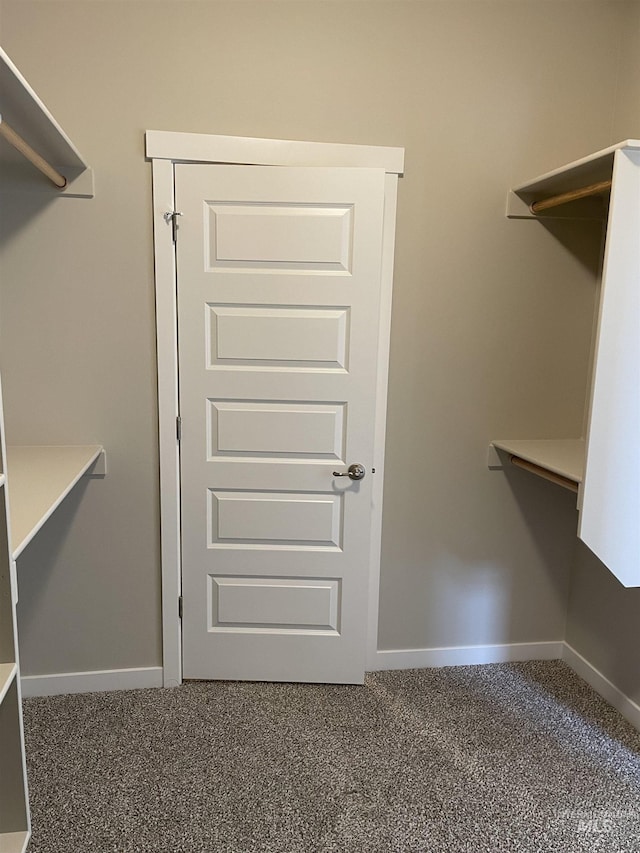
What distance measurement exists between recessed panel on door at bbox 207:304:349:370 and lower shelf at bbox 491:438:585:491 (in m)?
0.80

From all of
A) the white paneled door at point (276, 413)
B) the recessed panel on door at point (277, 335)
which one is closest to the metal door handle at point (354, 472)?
the white paneled door at point (276, 413)

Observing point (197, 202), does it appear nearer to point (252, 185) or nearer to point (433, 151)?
point (252, 185)

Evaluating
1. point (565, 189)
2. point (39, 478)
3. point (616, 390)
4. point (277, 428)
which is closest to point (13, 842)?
point (39, 478)

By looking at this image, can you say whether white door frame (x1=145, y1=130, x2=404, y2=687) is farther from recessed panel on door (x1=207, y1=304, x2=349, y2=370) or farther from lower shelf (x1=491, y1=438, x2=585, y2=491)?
lower shelf (x1=491, y1=438, x2=585, y2=491)

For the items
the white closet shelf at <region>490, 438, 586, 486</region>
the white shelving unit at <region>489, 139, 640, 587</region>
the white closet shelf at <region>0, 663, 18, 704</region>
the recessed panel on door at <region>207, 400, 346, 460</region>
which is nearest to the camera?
the white closet shelf at <region>0, 663, 18, 704</region>

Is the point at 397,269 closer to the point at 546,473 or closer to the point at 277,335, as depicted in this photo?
the point at 277,335

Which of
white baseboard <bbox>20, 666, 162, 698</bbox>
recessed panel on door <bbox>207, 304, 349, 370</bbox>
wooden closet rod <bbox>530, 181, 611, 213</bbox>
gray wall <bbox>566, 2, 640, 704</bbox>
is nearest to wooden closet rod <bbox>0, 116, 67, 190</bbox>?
recessed panel on door <bbox>207, 304, 349, 370</bbox>

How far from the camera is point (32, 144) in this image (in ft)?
6.20

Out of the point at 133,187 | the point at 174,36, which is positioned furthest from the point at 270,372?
the point at 174,36

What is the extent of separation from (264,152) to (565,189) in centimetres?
119

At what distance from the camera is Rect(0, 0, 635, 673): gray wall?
2.11 m

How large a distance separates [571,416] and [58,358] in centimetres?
211

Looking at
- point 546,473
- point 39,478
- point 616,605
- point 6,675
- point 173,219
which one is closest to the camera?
point 6,675

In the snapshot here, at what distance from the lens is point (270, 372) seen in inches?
89.0
